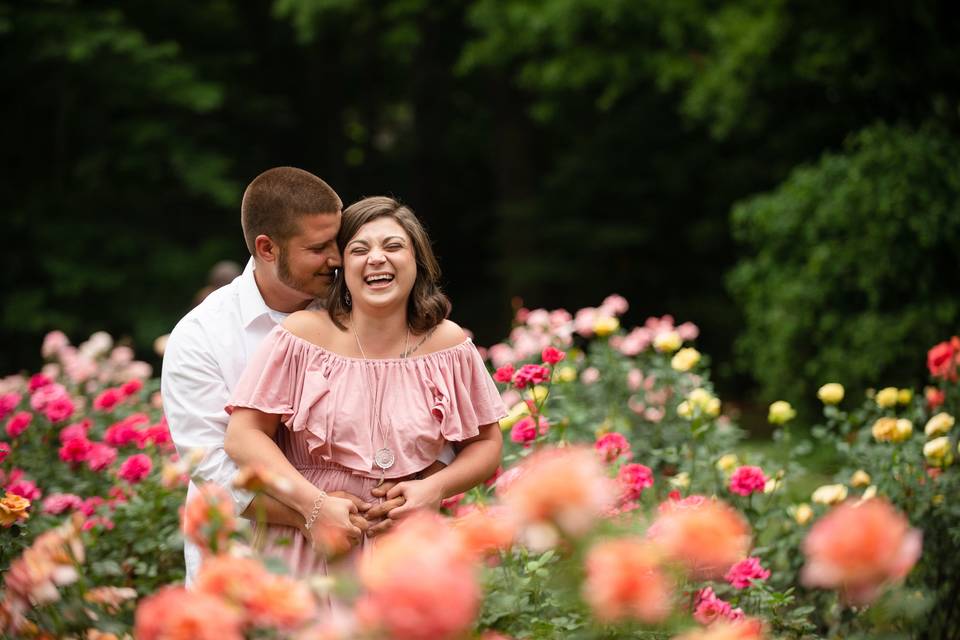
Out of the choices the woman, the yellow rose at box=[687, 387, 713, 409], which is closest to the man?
the woman

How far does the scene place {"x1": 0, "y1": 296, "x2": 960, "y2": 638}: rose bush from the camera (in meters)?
1.32

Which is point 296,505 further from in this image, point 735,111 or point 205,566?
point 735,111

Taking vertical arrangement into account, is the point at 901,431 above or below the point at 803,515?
above

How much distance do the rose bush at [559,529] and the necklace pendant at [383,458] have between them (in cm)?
22

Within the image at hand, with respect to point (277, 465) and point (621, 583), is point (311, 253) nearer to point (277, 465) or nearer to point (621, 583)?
point (277, 465)

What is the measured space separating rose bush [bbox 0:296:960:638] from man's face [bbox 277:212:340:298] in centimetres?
73

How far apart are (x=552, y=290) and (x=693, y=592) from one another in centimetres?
1195

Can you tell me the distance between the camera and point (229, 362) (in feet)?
9.33

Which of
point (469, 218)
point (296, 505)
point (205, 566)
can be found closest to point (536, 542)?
point (205, 566)

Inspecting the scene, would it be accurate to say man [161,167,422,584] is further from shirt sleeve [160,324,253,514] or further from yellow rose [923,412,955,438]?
yellow rose [923,412,955,438]

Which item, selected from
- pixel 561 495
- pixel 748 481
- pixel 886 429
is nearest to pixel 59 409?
pixel 748 481

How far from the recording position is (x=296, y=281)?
9.30 feet

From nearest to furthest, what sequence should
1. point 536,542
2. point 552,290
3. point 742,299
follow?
point 536,542, point 742,299, point 552,290

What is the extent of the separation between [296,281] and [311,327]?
24 cm
